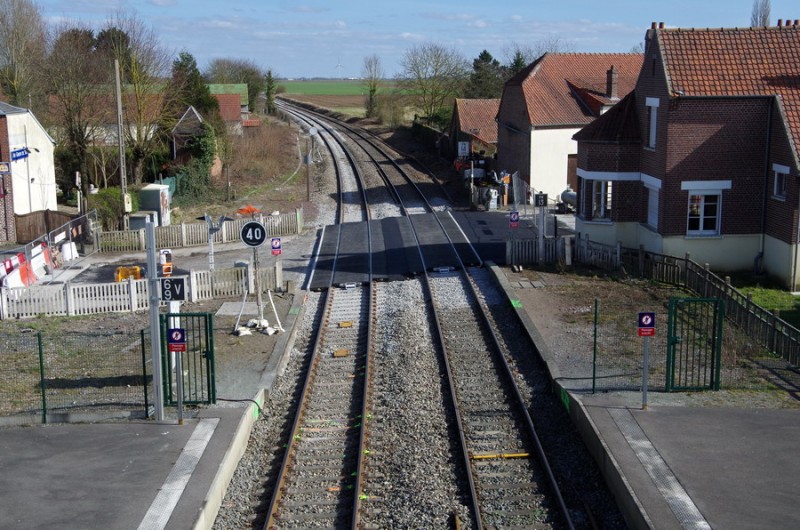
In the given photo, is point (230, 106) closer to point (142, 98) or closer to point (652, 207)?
point (142, 98)

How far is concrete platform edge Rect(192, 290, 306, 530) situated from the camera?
11398 millimetres

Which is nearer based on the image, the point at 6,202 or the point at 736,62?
the point at 736,62

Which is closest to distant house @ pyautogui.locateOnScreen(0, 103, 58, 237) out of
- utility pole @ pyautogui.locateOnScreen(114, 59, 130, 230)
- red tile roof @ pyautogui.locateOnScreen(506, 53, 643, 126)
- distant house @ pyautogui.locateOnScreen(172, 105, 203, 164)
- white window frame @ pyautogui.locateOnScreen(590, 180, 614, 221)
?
utility pole @ pyautogui.locateOnScreen(114, 59, 130, 230)

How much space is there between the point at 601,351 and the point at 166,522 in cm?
1036

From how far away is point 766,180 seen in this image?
26.2m

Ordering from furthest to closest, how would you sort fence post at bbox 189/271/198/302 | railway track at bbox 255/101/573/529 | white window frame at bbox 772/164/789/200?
1. white window frame at bbox 772/164/789/200
2. fence post at bbox 189/271/198/302
3. railway track at bbox 255/101/573/529

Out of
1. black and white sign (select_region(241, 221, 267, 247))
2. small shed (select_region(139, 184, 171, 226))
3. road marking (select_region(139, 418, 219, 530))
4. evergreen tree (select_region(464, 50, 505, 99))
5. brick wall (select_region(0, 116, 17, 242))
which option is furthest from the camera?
evergreen tree (select_region(464, 50, 505, 99))

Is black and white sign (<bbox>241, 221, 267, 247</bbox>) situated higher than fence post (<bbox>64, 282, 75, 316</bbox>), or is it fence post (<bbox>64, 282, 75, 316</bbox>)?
black and white sign (<bbox>241, 221, 267, 247</bbox>)

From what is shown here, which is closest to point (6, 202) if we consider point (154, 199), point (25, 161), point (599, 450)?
point (25, 161)

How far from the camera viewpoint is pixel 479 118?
54531 millimetres

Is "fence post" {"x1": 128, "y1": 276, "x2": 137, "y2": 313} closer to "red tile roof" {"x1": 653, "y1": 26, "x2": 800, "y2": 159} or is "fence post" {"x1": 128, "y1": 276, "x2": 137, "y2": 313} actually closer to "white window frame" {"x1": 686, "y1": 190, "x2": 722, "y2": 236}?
"white window frame" {"x1": 686, "y1": 190, "x2": 722, "y2": 236}

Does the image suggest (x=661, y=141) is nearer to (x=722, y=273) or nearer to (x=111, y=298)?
(x=722, y=273)

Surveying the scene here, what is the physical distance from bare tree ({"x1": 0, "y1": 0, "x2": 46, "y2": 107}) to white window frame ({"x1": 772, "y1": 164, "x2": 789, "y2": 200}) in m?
36.8

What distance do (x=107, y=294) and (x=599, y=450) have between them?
1450 cm
